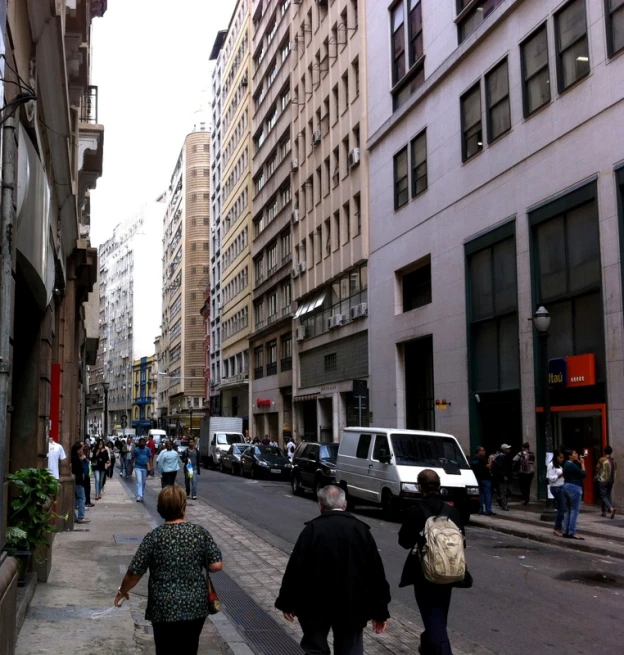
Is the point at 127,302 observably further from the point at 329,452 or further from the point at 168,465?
the point at 168,465

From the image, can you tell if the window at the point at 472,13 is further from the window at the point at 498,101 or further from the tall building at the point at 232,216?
the tall building at the point at 232,216

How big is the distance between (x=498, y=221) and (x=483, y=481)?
919cm

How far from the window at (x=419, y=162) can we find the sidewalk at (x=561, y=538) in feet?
47.1

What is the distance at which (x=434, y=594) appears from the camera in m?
6.18

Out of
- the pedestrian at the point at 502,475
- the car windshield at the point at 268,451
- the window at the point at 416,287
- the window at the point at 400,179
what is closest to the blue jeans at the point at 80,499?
the pedestrian at the point at 502,475

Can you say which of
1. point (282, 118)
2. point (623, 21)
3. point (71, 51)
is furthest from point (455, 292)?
point (282, 118)

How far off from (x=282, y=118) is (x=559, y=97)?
33.6 m

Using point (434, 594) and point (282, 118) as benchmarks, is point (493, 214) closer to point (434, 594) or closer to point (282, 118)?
point (434, 594)

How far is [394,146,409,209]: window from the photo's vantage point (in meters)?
33.7

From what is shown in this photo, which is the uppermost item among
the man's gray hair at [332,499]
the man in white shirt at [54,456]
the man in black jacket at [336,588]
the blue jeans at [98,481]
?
the man's gray hair at [332,499]

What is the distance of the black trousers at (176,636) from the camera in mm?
5039

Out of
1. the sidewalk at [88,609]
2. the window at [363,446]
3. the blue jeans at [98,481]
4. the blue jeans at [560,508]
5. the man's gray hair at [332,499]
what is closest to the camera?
the man's gray hair at [332,499]

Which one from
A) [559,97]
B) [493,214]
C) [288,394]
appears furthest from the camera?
[288,394]

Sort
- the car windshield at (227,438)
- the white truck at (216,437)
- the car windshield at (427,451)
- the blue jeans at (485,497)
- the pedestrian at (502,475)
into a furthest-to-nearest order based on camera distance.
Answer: the car windshield at (227,438) < the white truck at (216,437) < the pedestrian at (502,475) < the blue jeans at (485,497) < the car windshield at (427,451)
